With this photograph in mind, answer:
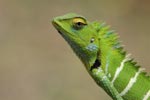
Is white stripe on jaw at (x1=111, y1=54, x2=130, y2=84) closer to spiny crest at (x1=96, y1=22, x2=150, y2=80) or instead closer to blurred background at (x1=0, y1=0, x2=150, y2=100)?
spiny crest at (x1=96, y1=22, x2=150, y2=80)

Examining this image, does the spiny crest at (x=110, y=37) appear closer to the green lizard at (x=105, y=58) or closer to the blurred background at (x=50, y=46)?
the green lizard at (x=105, y=58)

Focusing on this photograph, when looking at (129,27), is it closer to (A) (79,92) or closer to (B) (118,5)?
(B) (118,5)

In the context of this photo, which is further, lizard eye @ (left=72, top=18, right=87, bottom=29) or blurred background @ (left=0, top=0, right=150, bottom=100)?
blurred background @ (left=0, top=0, right=150, bottom=100)

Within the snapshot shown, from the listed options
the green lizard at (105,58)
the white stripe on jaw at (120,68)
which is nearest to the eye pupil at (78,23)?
the green lizard at (105,58)

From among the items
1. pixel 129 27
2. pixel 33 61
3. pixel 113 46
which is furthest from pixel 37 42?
pixel 113 46

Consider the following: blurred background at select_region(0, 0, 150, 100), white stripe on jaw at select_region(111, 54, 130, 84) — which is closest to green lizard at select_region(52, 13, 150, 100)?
white stripe on jaw at select_region(111, 54, 130, 84)

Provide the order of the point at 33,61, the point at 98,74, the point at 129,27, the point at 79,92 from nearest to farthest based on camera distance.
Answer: the point at 98,74 → the point at 79,92 → the point at 33,61 → the point at 129,27
